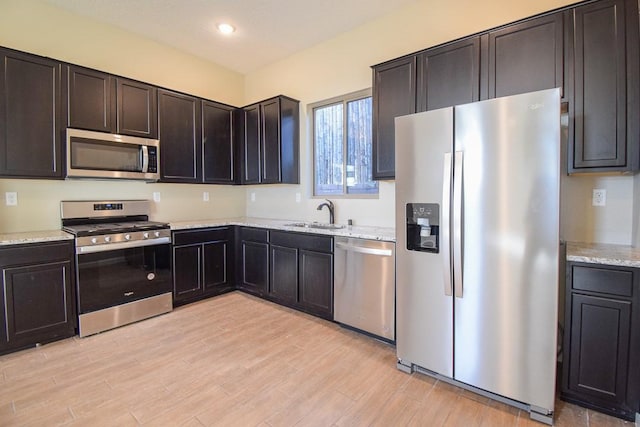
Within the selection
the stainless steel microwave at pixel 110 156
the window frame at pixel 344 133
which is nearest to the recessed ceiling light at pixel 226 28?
the window frame at pixel 344 133

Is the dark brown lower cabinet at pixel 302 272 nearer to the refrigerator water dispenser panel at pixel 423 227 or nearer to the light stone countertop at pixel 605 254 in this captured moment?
the refrigerator water dispenser panel at pixel 423 227

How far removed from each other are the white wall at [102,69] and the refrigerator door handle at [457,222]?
3408 millimetres

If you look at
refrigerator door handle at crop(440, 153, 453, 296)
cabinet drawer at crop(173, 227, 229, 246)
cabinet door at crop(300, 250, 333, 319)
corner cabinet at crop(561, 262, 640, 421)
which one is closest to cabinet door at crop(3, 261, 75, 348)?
cabinet drawer at crop(173, 227, 229, 246)

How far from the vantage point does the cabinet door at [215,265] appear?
3643mm

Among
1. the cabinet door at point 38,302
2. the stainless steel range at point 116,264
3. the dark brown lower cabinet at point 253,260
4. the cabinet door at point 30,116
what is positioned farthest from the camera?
the dark brown lower cabinet at point 253,260

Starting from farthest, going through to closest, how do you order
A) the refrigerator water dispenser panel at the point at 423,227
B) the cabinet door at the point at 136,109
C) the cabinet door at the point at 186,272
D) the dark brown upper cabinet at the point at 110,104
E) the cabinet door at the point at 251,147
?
the cabinet door at the point at 251,147, the cabinet door at the point at 186,272, the cabinet door at the point at 136,109, the dark brown upper cabinet at the point at 110,104, the refrigerator water dispenser panel at the point at 423,227

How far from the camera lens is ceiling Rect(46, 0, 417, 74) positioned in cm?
295

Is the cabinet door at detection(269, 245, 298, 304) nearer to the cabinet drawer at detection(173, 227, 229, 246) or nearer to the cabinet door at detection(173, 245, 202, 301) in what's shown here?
the cabinet drawer at detection(173, 227, 229, 246)

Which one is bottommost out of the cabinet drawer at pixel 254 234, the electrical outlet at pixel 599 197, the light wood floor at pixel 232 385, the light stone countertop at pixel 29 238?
the light wood floor at pixel 232 385

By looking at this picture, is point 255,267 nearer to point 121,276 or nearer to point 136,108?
point 121,276

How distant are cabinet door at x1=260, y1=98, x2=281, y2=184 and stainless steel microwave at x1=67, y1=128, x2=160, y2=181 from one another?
4.06 feet

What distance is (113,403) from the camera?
6.11 ft

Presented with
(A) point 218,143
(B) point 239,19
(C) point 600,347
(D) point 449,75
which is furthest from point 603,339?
(A) point 218,143

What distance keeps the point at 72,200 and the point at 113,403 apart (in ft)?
7.17
